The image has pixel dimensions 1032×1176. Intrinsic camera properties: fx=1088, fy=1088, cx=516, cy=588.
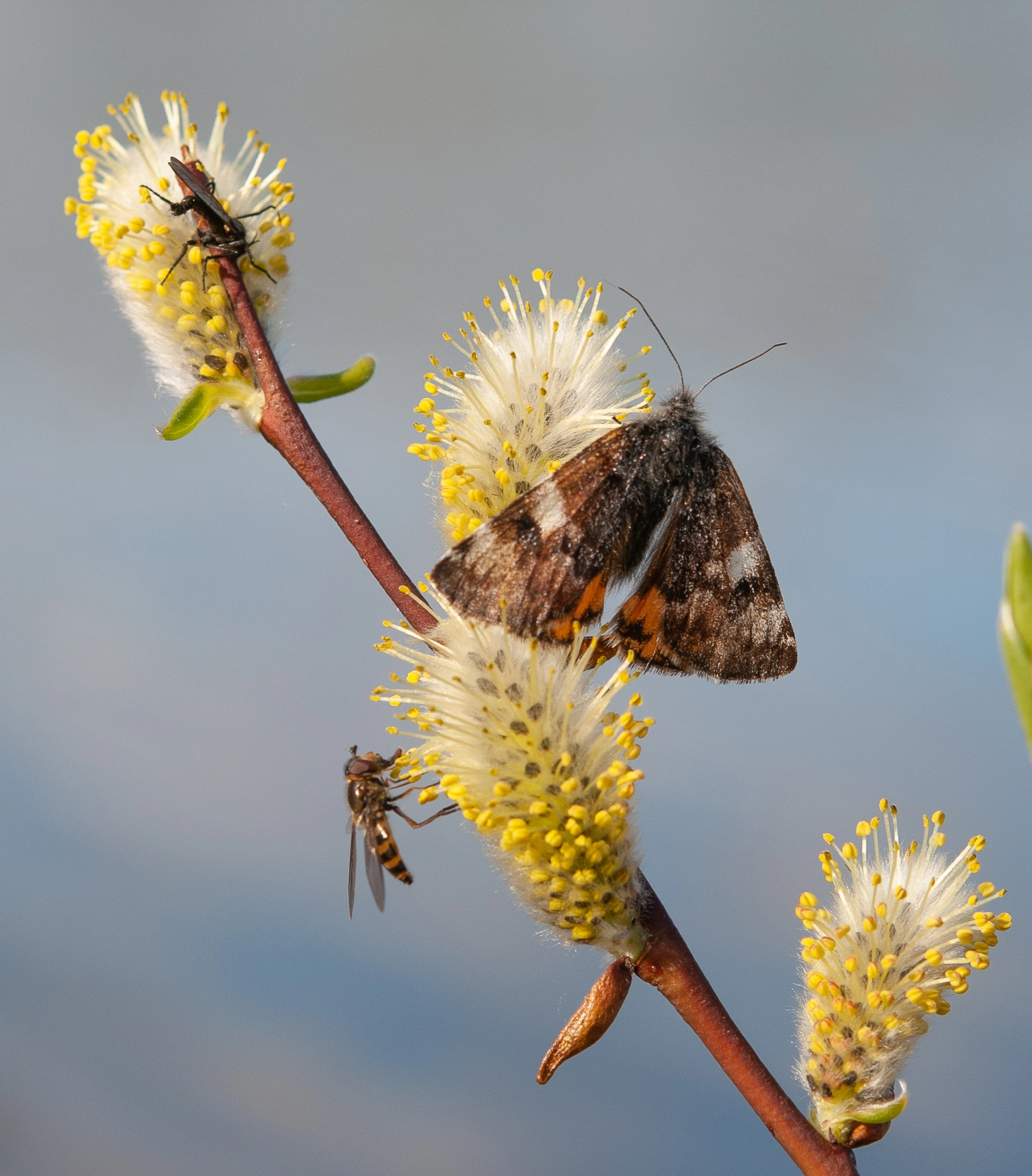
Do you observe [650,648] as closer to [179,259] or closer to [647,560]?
[647,560]

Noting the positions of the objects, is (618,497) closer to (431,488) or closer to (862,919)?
(431,488)

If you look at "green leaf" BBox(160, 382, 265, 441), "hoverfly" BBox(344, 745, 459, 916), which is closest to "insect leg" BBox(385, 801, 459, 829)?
"hoverfly" BBox(344, 745, 459, 916)

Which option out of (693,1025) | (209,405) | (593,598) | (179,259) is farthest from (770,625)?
(179,259)

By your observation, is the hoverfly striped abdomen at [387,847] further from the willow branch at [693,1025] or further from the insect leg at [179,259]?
the insect leg at [179,259]

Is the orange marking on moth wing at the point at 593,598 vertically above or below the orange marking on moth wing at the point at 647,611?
below

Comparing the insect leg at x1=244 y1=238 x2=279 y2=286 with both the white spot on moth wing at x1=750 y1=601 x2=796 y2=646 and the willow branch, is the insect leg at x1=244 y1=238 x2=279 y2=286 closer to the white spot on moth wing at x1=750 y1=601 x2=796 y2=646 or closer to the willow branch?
the willow branch

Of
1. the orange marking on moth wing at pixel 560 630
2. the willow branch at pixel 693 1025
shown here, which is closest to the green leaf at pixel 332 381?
the willow branch at pixel 693 1025
